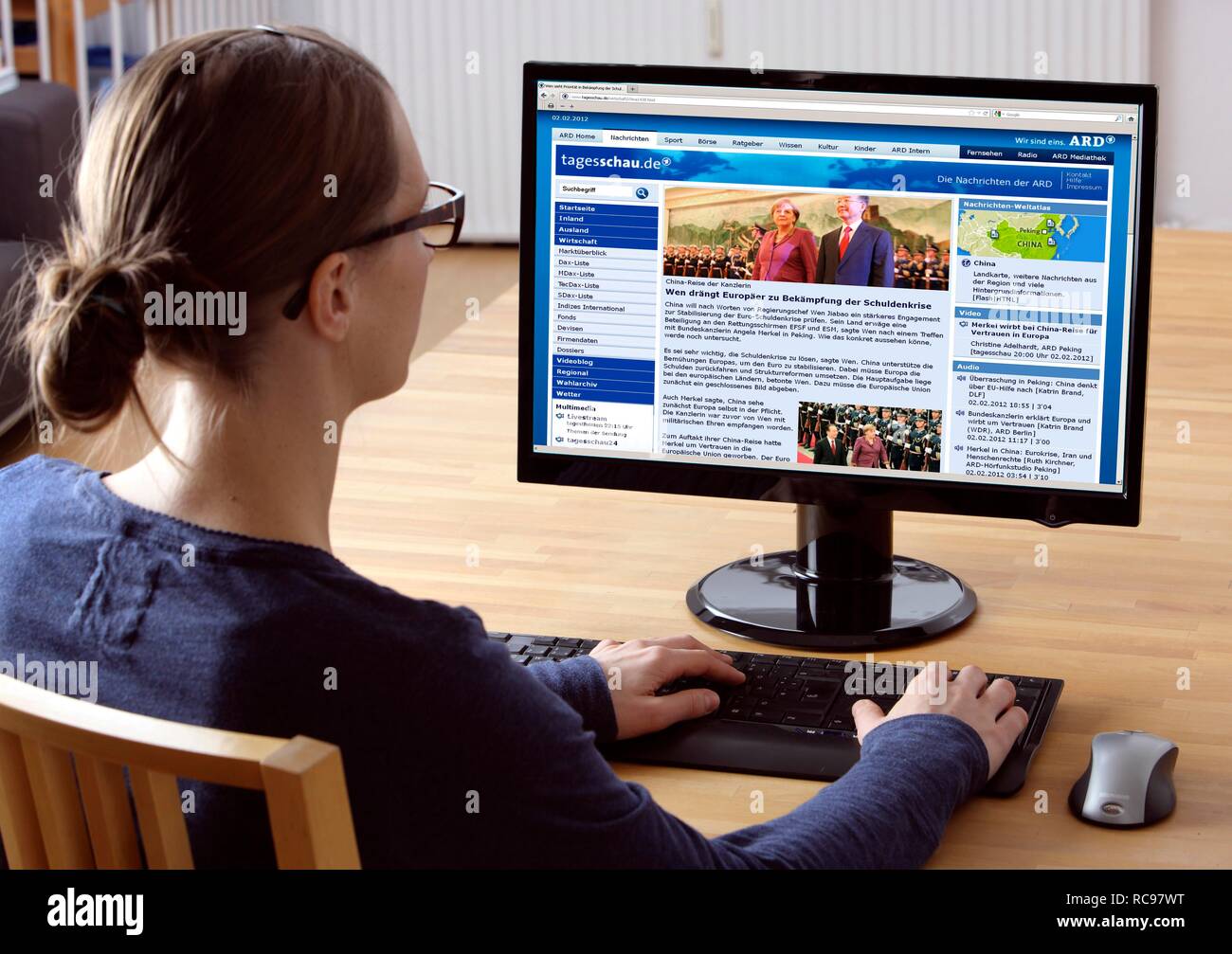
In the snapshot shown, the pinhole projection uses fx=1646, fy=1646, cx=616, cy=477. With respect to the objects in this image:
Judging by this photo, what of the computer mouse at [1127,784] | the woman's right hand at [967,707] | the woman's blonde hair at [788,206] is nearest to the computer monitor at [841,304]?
the woman's blonde hair at [788,206]

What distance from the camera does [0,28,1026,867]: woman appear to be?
87cm

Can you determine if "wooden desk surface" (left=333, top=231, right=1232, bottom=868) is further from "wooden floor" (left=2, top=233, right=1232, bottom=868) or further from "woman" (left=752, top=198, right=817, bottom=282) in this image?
"woman" (left=752, top=198, right=817, bottom=282)

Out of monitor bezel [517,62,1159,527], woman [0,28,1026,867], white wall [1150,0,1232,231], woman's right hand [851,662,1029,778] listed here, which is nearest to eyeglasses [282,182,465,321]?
woman [0,28,1026,867]

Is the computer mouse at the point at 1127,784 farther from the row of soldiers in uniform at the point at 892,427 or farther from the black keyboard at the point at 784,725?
the row of soldiers in uniform at the point at 892,427

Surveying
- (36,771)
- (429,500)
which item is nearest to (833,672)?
(429,500)

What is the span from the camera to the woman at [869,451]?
1.35m

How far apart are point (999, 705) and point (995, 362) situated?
0.92 feet

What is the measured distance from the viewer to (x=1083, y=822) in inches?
42.7

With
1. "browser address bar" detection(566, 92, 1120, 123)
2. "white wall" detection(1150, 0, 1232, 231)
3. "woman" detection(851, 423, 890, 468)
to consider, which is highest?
"white wall" detection(1150, 0, 1232, 231)

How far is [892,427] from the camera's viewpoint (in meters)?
1.34

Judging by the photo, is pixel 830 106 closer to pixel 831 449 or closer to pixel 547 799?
pixel 831 449
